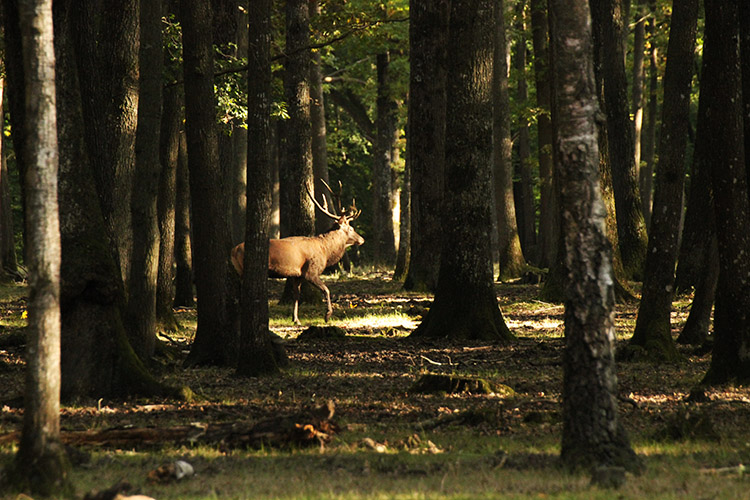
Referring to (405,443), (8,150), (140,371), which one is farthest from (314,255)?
(8,150)

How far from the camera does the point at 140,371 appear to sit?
1047 cm

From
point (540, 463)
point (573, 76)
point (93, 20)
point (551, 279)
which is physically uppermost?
point (93, 20)

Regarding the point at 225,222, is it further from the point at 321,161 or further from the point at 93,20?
the point at 321,161

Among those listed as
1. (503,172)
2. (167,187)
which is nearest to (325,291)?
(167,187)

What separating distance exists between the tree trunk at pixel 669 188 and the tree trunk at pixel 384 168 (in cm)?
2603

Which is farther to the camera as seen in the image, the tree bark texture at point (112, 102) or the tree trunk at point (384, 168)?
the tree trunk at point (384, 168)

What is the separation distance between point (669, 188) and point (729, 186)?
2.17 meters

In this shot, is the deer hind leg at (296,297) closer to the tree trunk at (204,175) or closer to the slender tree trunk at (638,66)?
the tree trunk at (204,175)

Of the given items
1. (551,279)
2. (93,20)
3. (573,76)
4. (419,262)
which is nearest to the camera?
(573,76)

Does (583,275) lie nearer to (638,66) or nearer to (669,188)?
(669,188)

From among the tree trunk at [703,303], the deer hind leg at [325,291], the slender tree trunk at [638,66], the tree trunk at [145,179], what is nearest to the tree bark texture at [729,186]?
the tree trunk at [703,303]

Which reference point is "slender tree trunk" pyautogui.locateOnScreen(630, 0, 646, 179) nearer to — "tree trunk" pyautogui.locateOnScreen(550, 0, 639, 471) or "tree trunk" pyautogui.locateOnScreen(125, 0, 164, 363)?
"tree trunk" pyautogui.locateOnScreen(125, 0, 164, 363)

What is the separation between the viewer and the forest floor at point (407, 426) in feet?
Result: 21.5

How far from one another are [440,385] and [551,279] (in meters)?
11.3
